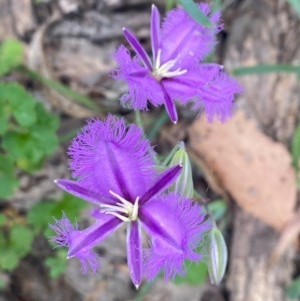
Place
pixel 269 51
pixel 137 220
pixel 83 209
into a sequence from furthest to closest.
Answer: pixel 269 51
pixel 83 209
pixel 137 220

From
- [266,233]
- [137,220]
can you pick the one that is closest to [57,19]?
[266,233]

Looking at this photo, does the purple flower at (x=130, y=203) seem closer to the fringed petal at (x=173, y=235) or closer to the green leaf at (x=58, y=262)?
the fringed petal at (x=173, y=235)

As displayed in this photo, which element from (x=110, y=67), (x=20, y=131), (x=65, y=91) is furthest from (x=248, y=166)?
(x=20, y=131)

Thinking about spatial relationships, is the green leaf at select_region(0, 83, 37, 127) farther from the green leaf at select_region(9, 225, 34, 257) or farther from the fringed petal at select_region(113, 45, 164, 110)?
the fringed petal at select_region(113, 45, 164, 110)

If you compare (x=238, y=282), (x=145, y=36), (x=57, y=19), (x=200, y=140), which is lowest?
(x=238, y=282)

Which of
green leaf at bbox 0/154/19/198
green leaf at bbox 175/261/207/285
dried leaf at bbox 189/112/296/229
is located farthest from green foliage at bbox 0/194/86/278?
dried leaf at bbox 189/112/296/229

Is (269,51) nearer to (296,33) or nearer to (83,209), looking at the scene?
(296,33)
